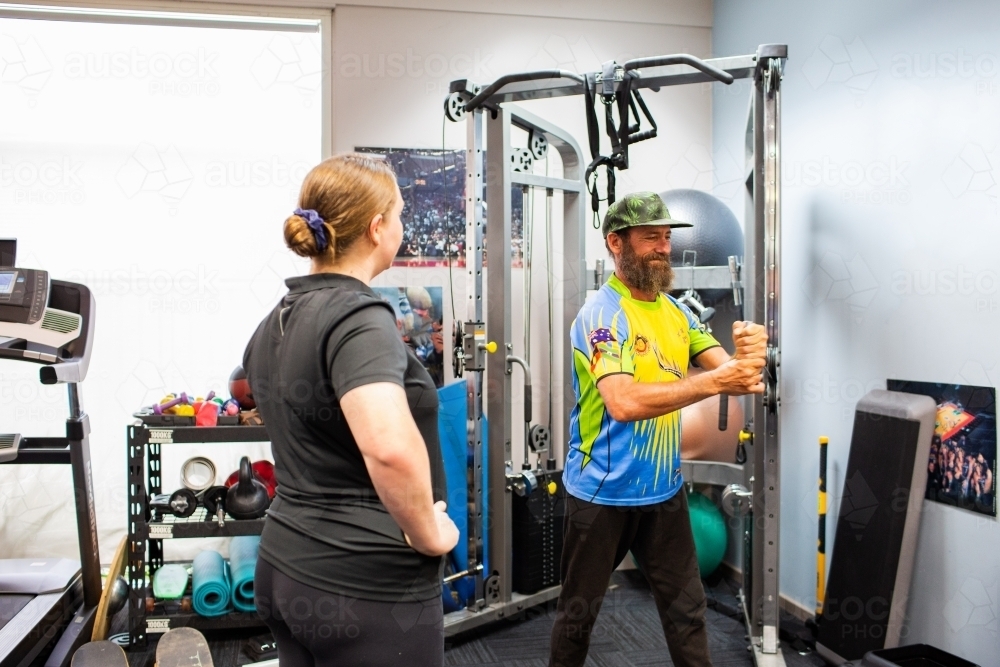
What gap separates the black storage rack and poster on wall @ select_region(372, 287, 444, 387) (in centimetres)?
91

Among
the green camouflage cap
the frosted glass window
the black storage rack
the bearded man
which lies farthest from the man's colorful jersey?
the frosted glass window

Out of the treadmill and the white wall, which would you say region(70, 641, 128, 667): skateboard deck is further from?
the white wall

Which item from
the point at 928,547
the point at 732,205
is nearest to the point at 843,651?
the point at 928,547

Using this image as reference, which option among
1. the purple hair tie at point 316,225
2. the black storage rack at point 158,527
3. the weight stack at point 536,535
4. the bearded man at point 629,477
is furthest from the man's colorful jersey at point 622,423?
the black storage rack at point 158,527

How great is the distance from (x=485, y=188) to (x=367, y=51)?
1122 millimetres

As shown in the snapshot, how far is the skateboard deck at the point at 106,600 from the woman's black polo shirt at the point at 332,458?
199 cm

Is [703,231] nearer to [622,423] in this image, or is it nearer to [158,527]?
[622,423]

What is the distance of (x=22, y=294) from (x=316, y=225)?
6.05 ft

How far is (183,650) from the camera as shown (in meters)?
2.35

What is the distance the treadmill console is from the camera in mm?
2521

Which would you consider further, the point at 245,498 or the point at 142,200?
the point at 142,200

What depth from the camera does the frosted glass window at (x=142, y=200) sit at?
3430mm

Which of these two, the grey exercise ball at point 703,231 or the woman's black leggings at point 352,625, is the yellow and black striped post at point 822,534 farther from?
the woman's black leggings at point 352,625

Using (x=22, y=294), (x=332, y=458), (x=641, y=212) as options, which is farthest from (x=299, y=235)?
(x=22, y=294)
